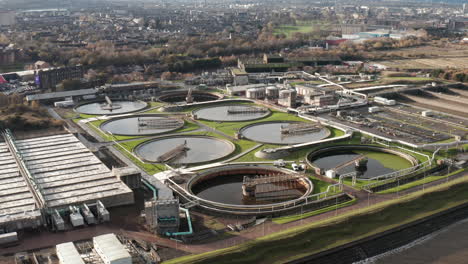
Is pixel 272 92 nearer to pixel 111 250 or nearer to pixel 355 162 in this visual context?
pixel 355 162

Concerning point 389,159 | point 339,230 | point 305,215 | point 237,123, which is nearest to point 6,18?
point 237,123

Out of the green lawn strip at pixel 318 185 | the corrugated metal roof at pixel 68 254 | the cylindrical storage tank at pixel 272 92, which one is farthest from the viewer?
the cylindrical storage tank at pixel 272 92

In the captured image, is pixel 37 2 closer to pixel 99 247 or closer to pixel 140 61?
pixel 140 61

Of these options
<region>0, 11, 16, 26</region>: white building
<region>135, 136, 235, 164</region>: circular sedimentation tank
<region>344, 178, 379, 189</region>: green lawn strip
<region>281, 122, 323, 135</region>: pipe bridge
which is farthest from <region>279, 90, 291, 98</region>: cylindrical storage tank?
<region>0, 11, 16, 26</region>: white building

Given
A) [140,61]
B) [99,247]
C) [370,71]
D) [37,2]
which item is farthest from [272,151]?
[37,2]

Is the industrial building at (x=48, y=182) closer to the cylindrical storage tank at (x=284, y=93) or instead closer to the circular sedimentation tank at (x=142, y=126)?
the circular sedimentation tank at (x=142, y=126)

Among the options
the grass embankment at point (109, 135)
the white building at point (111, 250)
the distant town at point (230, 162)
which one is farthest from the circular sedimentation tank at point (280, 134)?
the white building at point (111, 250)
